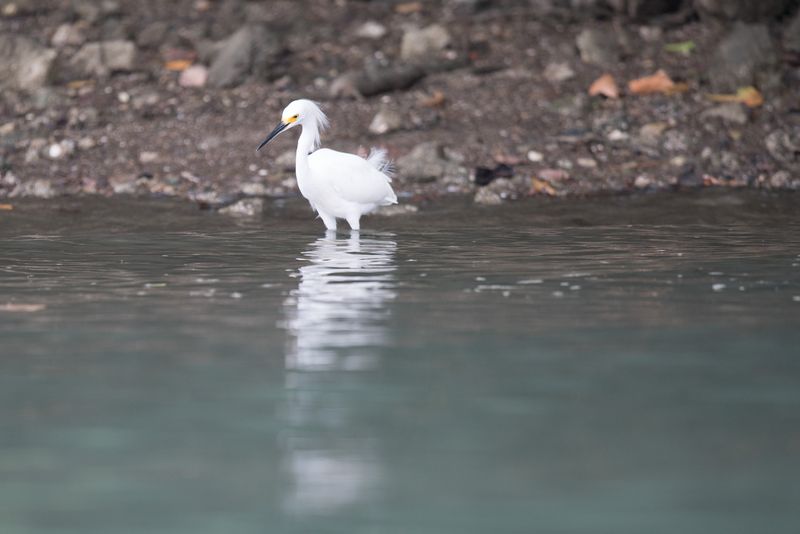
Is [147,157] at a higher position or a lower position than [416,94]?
lower

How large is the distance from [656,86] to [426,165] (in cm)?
315

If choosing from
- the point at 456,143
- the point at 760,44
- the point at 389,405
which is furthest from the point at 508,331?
the point at 760,44

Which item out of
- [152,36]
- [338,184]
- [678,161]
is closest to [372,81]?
[152,36]

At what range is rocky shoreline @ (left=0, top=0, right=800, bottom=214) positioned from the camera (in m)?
13.2

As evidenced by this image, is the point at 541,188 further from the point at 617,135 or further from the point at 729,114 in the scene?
the point at 729,114

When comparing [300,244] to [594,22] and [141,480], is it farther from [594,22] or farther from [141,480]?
[594,22]

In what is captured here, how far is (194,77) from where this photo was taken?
50.0 ft

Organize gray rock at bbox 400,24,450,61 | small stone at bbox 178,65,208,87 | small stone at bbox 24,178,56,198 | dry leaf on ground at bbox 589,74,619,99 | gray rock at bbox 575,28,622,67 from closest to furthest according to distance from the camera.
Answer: small stone at bbox 24,178,56,198 → dry leaf on ground at bbox 589,74,619,99 → small stone at bbox 178,65,208,87 → gray rock at bbox 575,28,622,67 → gray rock at bbox 400,24,450,61

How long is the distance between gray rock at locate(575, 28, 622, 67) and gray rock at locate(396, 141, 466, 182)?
294 cm

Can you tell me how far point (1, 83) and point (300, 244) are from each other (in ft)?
22.7

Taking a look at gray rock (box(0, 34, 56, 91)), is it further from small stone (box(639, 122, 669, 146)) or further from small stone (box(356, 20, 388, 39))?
small stone (box(639, 122, 669, 146))

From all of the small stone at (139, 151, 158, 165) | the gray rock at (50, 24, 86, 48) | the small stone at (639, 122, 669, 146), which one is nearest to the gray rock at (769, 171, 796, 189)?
the small stone at (639, 122, 669, 146)

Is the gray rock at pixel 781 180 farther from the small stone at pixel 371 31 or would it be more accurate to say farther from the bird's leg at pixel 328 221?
the small stone at pixel 371 31

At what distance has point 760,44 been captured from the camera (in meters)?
14.8
